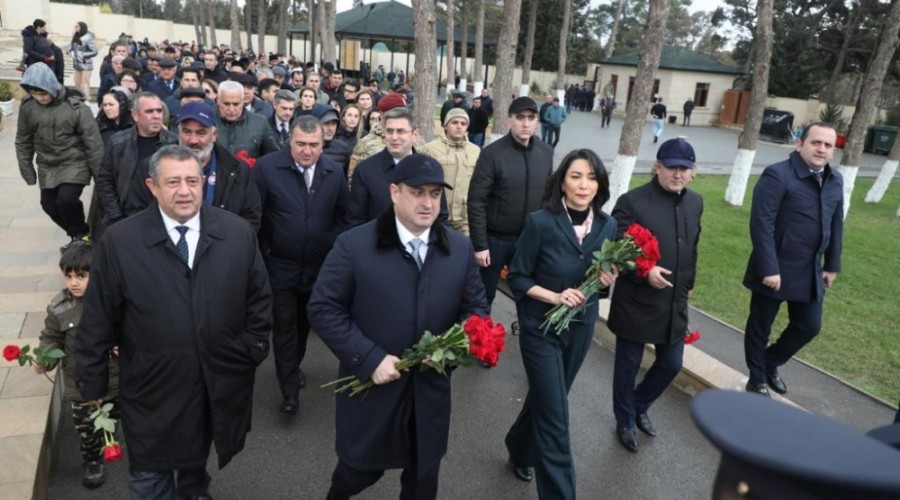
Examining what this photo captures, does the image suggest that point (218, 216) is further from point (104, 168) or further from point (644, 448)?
point (644, 448)

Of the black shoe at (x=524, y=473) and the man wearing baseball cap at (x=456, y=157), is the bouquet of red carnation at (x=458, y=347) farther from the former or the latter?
the man wearing baseball cap at (x=456, y=157)

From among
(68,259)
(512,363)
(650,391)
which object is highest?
(68,259)

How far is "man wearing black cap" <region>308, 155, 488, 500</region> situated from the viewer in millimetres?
3068

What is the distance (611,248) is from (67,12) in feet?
203

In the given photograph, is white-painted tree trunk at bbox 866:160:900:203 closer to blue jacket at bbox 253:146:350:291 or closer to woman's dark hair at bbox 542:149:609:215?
woman's dark hair at bbox 542:149:609:215

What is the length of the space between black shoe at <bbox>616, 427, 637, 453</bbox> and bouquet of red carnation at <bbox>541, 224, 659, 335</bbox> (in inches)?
52.0

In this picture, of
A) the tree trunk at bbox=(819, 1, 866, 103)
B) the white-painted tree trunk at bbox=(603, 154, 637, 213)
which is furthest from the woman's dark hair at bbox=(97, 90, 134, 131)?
the tree trunk at bbox=(819, 1, 866, 103)

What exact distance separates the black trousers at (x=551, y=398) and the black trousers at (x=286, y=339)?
1785 mm

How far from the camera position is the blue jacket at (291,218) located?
4754mm

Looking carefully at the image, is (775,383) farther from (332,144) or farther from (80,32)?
(80,32)

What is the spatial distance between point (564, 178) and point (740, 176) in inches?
490

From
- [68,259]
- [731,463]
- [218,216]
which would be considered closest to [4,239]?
[68,259]

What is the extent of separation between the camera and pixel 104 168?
5062 mm

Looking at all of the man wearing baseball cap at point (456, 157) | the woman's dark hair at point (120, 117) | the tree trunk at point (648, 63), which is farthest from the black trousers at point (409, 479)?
the tree trunk at point (648, 63)
